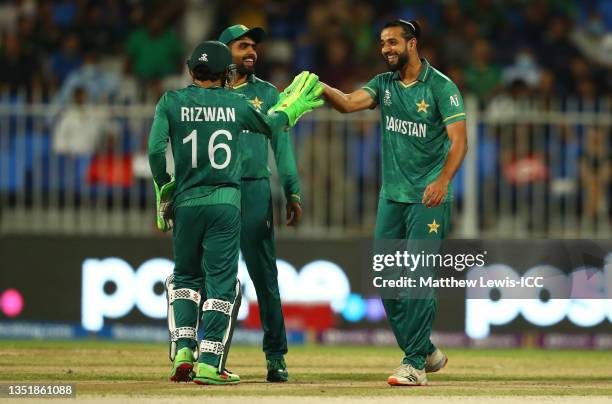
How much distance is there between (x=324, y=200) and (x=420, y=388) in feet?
16.9

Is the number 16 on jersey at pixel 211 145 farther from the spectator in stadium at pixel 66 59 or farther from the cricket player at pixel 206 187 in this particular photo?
the spectator in stadium at pixel 66 59

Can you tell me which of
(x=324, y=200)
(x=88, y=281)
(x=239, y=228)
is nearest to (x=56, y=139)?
(x=88, y=281)

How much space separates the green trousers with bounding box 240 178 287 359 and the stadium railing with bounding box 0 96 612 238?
178 inches

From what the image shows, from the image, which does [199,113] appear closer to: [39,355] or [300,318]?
[39,355]

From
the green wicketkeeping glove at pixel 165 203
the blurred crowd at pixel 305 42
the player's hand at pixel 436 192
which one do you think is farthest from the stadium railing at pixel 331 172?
the green wicketkeeping glove at pixel 165 203

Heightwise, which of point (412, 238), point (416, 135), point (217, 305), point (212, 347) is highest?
point (416, 135)

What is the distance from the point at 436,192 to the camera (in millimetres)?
10375

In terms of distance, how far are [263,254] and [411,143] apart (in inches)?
52.5

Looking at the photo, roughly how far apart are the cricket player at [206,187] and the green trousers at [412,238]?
1153 millimetres

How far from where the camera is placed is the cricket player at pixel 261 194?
1047cm

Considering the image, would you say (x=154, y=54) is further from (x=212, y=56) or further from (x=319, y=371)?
(x=212, y=56)

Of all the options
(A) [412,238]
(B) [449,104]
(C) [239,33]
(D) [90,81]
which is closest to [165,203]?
(C) [239,33]

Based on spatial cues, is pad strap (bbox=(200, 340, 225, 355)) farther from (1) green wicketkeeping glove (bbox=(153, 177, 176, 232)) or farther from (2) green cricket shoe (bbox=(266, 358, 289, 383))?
(1) green wicketkeeping glove (bbox=(153, 177, 176, 232))

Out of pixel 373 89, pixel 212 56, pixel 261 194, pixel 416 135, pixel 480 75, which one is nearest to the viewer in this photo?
pixel 212 56
